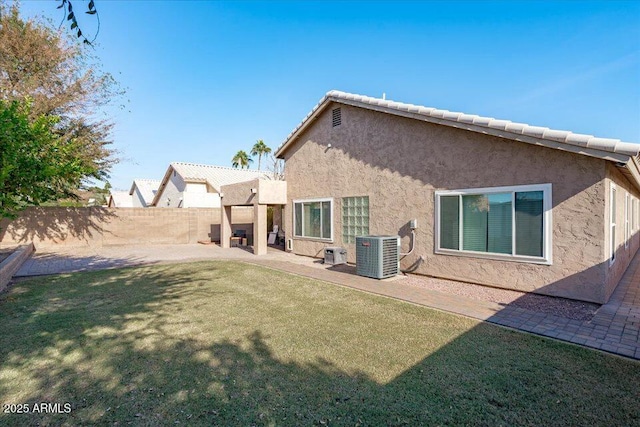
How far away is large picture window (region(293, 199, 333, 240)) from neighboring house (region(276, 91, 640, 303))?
124 mm

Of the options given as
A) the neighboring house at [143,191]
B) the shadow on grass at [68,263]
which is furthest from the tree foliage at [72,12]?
the neighboring house at [143,191]

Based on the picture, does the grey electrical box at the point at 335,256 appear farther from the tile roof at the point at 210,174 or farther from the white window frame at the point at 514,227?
the tile roof at the point at 210,174

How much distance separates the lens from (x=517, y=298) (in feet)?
25.3

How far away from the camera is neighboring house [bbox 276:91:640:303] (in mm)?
7094

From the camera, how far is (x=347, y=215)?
13031 millimetres

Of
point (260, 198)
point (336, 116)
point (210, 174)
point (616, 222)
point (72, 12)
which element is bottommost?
point (616, 222)

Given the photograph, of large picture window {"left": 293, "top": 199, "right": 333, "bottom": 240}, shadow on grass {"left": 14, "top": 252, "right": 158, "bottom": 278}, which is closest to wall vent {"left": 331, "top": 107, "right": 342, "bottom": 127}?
large picture window {"left": 293, "top": 199, "right": 333, "bottom": 240}

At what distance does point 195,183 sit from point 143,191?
1452 centimetres

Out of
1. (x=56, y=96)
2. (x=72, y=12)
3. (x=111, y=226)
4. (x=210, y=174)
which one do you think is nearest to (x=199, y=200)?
(x=210, y=174)

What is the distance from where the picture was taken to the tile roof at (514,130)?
6.38 m

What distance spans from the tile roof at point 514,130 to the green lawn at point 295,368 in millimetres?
4267

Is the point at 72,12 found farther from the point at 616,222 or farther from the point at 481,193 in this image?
the point at 616,222

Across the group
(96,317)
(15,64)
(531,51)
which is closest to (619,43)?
(531,51)

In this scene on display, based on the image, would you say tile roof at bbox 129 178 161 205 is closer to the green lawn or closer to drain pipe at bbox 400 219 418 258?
the green lawn
